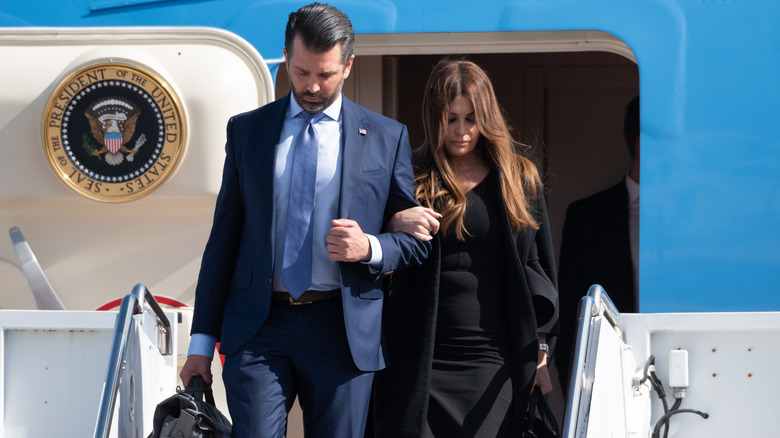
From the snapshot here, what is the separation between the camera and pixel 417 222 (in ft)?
8.27

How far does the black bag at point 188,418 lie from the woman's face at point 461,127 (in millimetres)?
965

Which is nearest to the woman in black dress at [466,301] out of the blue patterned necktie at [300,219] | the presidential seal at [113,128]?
the blue patterned necktie at [300,219]

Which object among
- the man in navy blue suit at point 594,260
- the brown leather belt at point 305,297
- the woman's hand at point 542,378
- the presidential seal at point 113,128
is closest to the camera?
the brown leather belt at point 305,297

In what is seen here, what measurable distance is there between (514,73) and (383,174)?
3.40m

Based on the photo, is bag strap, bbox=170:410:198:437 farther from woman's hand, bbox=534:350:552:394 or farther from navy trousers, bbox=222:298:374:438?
woman's hand, bbox=534:350:552:394

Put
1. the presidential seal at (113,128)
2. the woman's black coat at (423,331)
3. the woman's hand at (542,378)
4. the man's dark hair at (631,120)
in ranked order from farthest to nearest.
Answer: the man's dark hair at (631,120) < the presidential seal at (113,128) < the woman's hand at (542,378) < the woman's black coat at (423,331)

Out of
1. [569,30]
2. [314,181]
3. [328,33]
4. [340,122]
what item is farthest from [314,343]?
[569,30]

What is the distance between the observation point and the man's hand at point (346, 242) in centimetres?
235

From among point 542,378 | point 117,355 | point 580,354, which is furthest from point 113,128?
point 580,354

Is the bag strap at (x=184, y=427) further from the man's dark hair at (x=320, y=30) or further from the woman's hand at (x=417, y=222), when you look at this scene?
the man's dark hair at (x=320, y=30)

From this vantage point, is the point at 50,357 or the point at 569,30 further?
the point at 569,30

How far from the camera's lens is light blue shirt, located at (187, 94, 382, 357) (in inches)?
97.3

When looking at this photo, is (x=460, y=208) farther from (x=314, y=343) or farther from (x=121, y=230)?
(x=121, y=230)

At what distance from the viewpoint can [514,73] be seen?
229 inches
